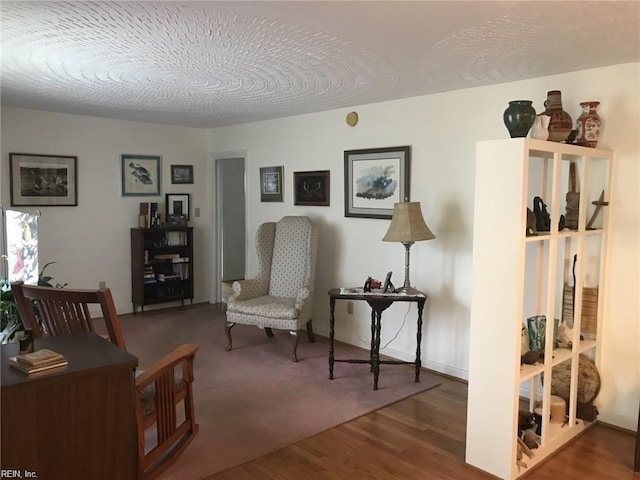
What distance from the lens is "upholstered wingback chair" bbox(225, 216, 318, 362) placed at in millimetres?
4500

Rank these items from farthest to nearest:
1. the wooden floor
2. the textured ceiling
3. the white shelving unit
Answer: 1. the wooden floor
2. the white shelving unit
3. the textured ceiling

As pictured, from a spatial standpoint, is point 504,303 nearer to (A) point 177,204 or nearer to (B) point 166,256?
(B) point 166,256

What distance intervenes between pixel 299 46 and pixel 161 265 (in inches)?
159

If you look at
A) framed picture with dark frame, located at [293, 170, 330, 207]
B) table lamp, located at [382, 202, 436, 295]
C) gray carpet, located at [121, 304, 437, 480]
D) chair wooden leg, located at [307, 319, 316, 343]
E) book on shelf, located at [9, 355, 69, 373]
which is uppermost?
framed picture with dark frame, located at [293, 170, 330, 207]

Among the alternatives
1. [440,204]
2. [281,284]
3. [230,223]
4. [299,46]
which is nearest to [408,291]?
[440,204]

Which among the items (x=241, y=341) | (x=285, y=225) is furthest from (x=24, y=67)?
(x=241, y=341)

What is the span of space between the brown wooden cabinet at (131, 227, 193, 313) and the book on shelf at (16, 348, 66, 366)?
161 inches

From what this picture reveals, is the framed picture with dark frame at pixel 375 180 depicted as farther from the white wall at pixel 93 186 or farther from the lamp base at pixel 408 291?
the white wall at pixel 93 186

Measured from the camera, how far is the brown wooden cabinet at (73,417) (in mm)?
1719

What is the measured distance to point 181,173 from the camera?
6352 millimetres

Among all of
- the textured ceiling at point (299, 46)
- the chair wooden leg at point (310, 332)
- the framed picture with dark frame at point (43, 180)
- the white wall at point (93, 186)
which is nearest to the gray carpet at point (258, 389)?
the chair wooden leg at point (310, 332)

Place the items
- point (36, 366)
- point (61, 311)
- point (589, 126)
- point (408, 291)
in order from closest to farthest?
point (36, 366) < point (61, 311) < point (589, 126) < point (408, 291)

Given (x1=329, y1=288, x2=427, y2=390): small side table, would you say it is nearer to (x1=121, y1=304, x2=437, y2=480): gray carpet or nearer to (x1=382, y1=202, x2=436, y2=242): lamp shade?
(x1=121, y1=304, x2=437, y2=480): gray carpet

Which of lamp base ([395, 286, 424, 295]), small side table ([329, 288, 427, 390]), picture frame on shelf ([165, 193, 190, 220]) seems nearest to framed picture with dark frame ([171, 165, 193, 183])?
picture frame on shelf ([165, 193, 190, 220])
